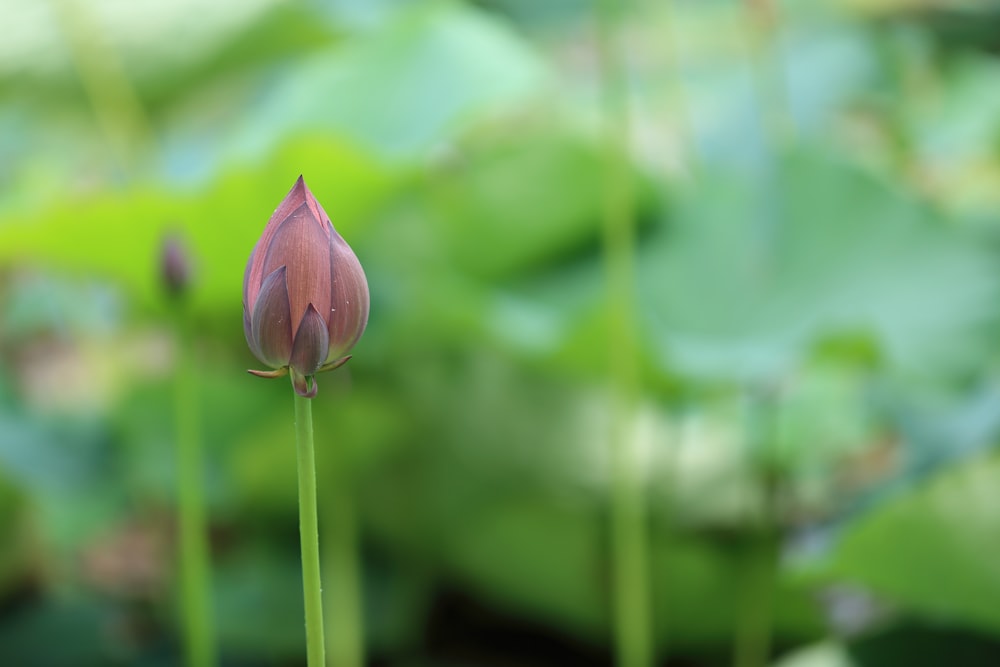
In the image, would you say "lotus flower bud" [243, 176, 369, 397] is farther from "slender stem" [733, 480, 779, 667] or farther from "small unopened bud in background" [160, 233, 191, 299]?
"slender stem" [733, 480, 779, 667]

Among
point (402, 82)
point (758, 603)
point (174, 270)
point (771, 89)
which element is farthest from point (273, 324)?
point (771, 89)

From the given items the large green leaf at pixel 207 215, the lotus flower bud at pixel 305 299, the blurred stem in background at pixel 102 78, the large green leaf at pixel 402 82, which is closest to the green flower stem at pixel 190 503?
the large green leaf at pixel 207 215

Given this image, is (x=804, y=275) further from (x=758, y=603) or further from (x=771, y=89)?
(x=771, y=89)

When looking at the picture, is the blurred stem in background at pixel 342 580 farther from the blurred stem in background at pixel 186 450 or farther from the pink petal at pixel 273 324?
the pink petal at pixel 273 324

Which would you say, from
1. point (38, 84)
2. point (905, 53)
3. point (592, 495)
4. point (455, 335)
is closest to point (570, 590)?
point (592, 495)

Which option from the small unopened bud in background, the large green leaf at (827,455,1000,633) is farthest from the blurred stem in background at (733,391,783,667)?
the small unopened bud in background

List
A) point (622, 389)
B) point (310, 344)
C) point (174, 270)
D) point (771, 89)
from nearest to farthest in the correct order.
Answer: point (310, 344)
point (174, 270)
point (622, 389)
point (771, 89)
